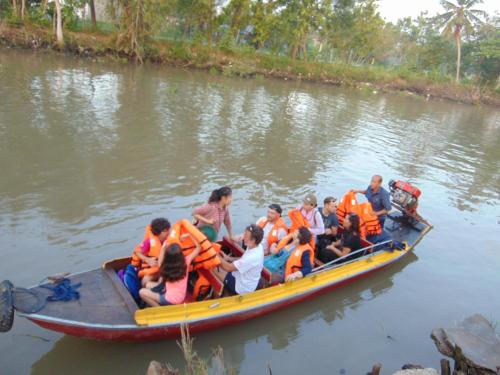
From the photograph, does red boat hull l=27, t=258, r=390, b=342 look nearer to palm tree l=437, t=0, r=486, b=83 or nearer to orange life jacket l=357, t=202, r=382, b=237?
orange life jacket l=357, t=202, r=382, b=237

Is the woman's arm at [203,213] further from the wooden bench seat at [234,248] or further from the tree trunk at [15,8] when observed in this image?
the tree trunk at [15,8]

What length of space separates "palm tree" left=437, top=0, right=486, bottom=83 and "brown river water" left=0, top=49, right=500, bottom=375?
77.4 feet

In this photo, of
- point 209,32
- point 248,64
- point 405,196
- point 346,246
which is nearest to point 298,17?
point 248,64

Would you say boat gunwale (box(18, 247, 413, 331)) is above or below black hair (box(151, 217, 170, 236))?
below

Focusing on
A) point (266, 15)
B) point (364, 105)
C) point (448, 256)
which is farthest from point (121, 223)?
point (266, 15)

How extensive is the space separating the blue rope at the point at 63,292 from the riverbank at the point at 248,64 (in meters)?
26.2

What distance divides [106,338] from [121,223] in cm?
350

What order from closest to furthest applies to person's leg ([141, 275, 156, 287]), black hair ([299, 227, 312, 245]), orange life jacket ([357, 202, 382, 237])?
person's leg ([141, 275, 156, 287])
black hair ([299, 227, 312, 245])
orange life jacket ([357, 202, 382, 237])

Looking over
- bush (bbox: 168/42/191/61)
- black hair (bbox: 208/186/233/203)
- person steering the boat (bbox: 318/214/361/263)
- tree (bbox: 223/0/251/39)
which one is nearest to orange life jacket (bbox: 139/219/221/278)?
black hair (bbox: 208/186/233/203)

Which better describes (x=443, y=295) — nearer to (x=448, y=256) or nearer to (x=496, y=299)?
(x=496, y=299)

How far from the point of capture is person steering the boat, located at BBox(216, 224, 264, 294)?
202 inches

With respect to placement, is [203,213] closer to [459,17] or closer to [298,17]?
[298,17]

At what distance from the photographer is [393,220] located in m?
9.32

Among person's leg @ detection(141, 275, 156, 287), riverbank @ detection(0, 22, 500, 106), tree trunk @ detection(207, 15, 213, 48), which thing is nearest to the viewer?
person's leg @ detection(141, 275, 156, 287)
